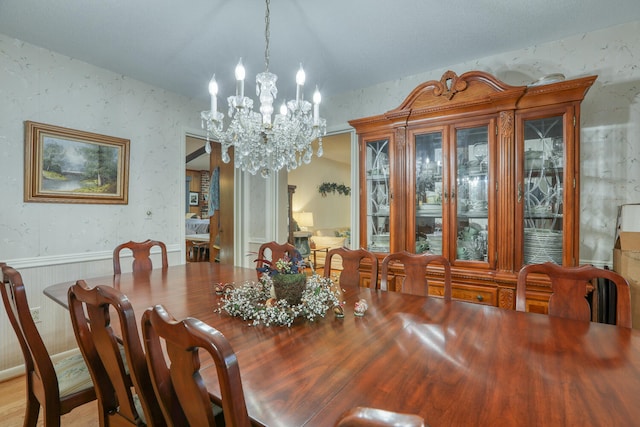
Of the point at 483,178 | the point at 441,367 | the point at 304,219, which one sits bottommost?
the point at 441,367

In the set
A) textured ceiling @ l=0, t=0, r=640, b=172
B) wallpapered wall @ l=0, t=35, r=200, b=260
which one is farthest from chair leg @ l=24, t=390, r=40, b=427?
textured ceiling @ l=0, t=0, r=640, b=172

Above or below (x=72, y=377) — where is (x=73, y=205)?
above

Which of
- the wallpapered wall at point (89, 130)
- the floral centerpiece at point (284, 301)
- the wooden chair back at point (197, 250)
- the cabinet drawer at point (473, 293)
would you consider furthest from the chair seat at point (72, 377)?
the wooden chair back at point (197, 250)

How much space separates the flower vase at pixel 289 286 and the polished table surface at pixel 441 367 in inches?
5.0

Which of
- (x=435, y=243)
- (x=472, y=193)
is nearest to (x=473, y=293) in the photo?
(x=435, y=243)

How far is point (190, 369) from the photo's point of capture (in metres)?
0.68

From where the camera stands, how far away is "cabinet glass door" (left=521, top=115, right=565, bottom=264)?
6.81 feet

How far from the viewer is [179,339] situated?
672 millimetres

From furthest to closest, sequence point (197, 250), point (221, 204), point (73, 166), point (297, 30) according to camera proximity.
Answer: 1. point (197, 250)
2. point (221, 204)
3. point (73, 166)
4. point (297, 30)

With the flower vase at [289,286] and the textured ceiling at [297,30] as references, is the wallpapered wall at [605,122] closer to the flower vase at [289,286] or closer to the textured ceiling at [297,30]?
the textured ceiling at [297,30]

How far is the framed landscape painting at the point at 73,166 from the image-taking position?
2453 millimetres

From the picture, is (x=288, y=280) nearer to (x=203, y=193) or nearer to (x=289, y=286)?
(x=289, y=286)

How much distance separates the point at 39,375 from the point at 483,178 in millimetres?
2788

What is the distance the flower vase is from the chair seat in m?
0.95
